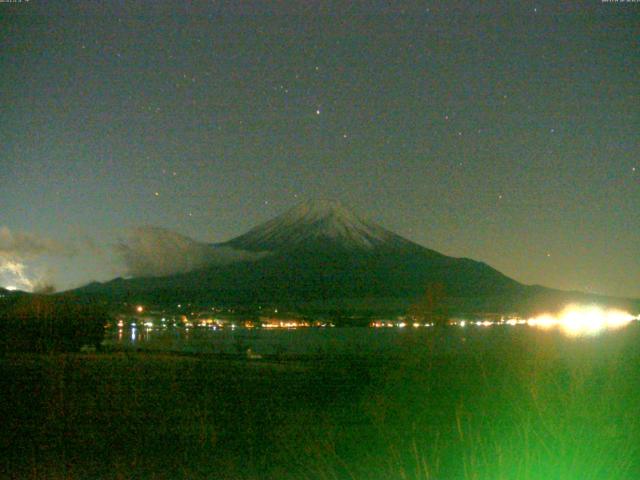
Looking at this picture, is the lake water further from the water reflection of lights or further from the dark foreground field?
the water reflection of lights

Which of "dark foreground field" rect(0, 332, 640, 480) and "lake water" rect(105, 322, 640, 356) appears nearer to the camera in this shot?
"dark foreground field" rect(0, 332, 640, 480)

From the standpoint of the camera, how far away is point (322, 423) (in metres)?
13.5

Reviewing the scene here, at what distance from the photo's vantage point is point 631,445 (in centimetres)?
1082

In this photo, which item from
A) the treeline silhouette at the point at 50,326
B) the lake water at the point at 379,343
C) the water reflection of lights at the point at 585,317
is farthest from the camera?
the water reflection of lights at the point at 585,317

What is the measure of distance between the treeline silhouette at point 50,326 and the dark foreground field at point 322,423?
10.5 m

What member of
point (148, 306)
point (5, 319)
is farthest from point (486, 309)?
point (5, 319)

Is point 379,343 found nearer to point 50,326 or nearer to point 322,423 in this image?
point 50,326

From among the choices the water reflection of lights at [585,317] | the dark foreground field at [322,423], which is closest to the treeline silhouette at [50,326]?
the dark foreground field at [322,423]

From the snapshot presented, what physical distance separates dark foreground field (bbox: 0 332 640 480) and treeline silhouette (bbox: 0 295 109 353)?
10516 millimetres

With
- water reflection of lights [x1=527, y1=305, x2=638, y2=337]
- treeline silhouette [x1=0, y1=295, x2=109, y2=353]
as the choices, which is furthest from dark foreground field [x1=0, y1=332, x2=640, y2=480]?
water reflection of lights [x1=527, y1=305, x2=638, y2=337]

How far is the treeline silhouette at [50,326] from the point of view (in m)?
33.5

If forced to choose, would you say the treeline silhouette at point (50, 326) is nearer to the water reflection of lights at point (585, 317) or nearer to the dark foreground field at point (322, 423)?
the dark foreground field at point (322, 423)

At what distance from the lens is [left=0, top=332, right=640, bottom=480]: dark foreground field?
9.76 meters

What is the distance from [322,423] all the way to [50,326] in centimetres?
2307
